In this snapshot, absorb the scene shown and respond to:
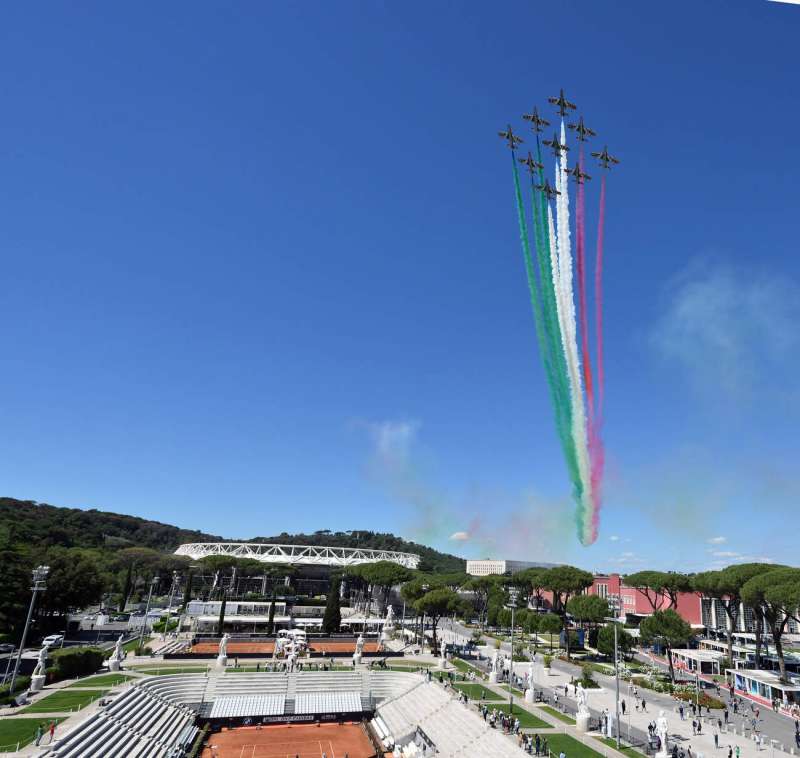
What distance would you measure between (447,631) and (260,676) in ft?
204

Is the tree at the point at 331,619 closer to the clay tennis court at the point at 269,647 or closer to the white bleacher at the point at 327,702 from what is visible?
the clay tennis court at the point at 269,647

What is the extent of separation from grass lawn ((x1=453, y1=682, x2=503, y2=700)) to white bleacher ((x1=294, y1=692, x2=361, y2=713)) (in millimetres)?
12422

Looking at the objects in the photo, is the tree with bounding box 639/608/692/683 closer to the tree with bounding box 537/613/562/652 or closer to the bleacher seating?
the tree with bounding box 537/613/562/652

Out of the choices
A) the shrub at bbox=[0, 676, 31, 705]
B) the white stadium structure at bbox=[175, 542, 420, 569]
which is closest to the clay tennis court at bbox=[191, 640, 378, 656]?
the shrub at bbox=[0, 676, 31, 705]

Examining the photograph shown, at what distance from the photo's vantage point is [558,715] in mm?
52375

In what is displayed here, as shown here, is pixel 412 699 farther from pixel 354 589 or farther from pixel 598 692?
pixel 354 589

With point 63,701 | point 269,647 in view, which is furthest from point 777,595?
point 63,701

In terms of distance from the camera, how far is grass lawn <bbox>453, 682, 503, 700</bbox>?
193 feet

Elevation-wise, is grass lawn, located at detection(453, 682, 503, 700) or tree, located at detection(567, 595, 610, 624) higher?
tree, located at detection(567, 595, 610, 624)

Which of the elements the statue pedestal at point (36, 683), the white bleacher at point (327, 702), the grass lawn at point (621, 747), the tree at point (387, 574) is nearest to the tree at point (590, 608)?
the tree at point (387, 574)

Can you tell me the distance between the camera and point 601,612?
8981cm

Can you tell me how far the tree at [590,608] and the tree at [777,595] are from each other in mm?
23083

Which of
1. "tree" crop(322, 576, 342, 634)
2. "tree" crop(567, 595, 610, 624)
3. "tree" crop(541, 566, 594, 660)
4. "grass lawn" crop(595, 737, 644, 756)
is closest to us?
"grass lawn" crop(595, 737, 644, 756)

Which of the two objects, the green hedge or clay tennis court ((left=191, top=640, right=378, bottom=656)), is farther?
clay tennis court ((left=191, top=640, right=378, bottom=656))
